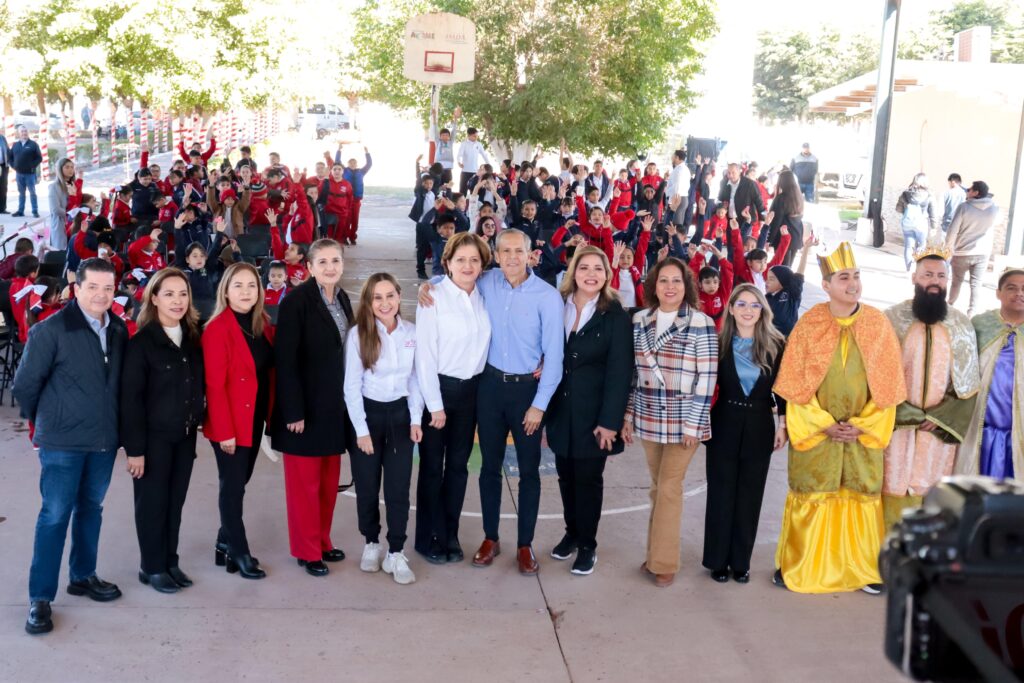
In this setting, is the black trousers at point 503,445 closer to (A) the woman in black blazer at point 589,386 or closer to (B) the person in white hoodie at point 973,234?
(A) the woman in black blazer at point 589,386

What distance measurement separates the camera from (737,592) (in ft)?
18.2

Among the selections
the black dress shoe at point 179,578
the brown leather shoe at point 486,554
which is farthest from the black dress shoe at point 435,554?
the black dress shoe at point 179,578

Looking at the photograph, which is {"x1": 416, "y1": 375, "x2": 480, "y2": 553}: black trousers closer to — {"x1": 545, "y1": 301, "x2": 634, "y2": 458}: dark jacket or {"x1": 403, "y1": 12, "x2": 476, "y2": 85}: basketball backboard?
{"x1": 545, "y1": 301, "x2": 634, "y2": 458}: dark jacket

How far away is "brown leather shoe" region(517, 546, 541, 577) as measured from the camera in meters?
5.67

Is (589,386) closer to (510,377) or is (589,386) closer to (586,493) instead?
(510,377)

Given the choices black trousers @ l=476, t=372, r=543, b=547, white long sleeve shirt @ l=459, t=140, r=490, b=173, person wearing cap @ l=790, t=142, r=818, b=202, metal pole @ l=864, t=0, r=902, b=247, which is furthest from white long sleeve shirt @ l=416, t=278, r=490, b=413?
person wearing cap @ l=790, t=142, r=818, b=202

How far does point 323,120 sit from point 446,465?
52985 mm

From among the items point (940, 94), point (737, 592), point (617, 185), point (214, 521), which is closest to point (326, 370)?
point (214, 521)

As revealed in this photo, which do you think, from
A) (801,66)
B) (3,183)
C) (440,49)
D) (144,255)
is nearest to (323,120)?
(801,66)

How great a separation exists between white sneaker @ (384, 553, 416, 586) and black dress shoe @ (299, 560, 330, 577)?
0.32 metres

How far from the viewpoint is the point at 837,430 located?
5410mm

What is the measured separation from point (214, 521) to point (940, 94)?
22280mm

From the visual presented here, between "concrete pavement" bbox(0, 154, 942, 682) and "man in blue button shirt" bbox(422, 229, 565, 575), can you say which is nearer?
"concrete pavement" bbox(0, 154, 942, 682)

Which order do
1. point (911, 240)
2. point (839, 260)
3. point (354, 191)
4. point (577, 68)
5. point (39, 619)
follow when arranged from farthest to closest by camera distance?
point (577, 68), point (354, 191), point (911, 240), point (839, 260), point (39, 619)
